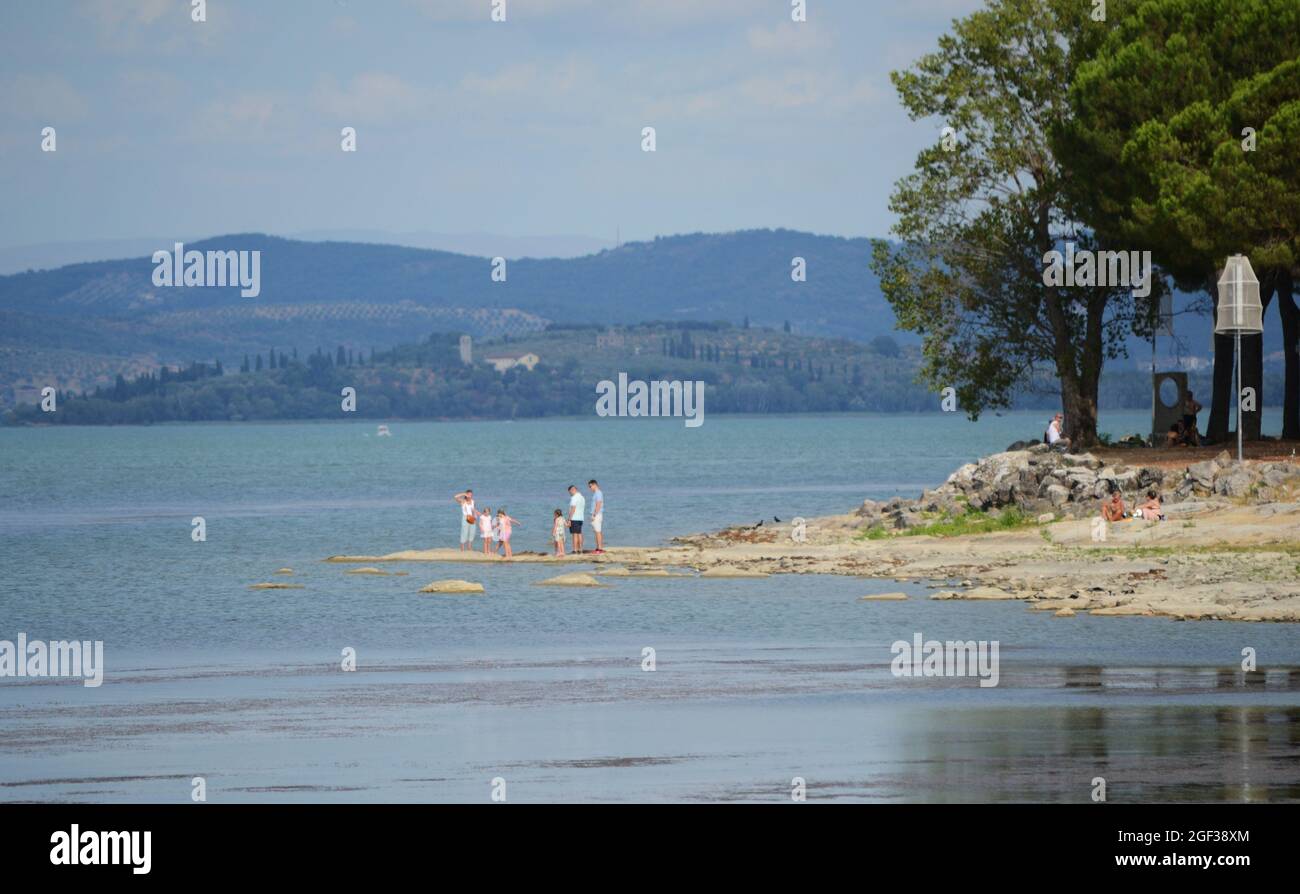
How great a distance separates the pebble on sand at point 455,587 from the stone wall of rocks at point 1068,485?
13511 mm

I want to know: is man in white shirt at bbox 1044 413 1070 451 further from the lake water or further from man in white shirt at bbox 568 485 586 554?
man in white shirt at bbox 568 485 586 554

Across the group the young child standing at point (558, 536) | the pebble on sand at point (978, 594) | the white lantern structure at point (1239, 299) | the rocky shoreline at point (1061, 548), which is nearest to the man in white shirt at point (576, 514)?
the young child standing at point (558, 536)

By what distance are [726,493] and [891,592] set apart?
202ft

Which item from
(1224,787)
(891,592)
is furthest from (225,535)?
A: (1224,787)

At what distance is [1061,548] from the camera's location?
44062 millimetres

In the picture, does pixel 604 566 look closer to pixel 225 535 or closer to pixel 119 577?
pixel 119 577

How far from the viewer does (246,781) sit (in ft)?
64.3

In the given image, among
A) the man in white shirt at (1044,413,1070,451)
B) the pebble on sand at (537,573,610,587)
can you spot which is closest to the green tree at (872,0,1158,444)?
the man in white shirt at (1044,413,1070,451)

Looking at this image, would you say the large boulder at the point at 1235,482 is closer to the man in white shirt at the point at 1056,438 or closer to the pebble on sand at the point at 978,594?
the pebble on sand at the point at 978,594

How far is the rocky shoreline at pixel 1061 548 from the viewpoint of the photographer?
36.3 m

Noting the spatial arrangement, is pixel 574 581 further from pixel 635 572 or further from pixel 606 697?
pixel 606 697

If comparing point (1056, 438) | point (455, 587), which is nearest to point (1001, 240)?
point (1056, 438)

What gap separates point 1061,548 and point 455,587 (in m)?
14.2

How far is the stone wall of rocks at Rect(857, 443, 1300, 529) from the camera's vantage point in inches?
1791
